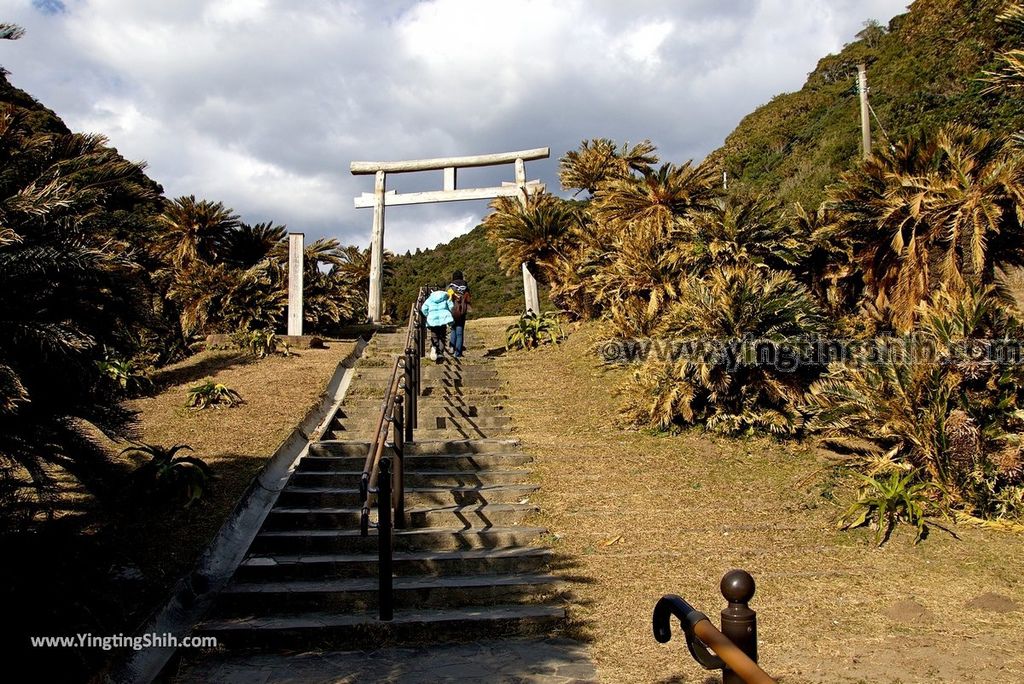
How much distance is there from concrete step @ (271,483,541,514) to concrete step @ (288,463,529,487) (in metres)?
0.06

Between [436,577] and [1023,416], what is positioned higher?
[1023,416]

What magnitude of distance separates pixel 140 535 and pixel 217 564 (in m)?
0.72

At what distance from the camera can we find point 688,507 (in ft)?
23.1

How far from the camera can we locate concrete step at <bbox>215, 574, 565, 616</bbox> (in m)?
5.21

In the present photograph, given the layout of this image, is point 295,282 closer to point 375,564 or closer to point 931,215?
point 375,564

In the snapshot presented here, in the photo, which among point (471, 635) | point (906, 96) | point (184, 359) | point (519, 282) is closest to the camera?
point (471, 635)

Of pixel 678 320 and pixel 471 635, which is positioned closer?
pixel 471 635

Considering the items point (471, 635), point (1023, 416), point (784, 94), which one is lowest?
point (471, 635)

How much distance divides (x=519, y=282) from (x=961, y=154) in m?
26.3

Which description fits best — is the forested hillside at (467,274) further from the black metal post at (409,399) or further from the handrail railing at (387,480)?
the handrail railing at (387,480)

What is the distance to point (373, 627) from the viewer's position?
490cm

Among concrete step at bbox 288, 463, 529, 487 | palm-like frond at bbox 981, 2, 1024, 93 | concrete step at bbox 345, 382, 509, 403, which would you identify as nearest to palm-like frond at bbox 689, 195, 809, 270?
palm-like frond at bbox 981, 2, 1024, 93

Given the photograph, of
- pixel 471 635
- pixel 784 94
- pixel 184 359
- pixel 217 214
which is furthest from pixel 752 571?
pixel 784 94

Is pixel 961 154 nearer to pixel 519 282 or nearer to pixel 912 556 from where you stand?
pixel 912 556
